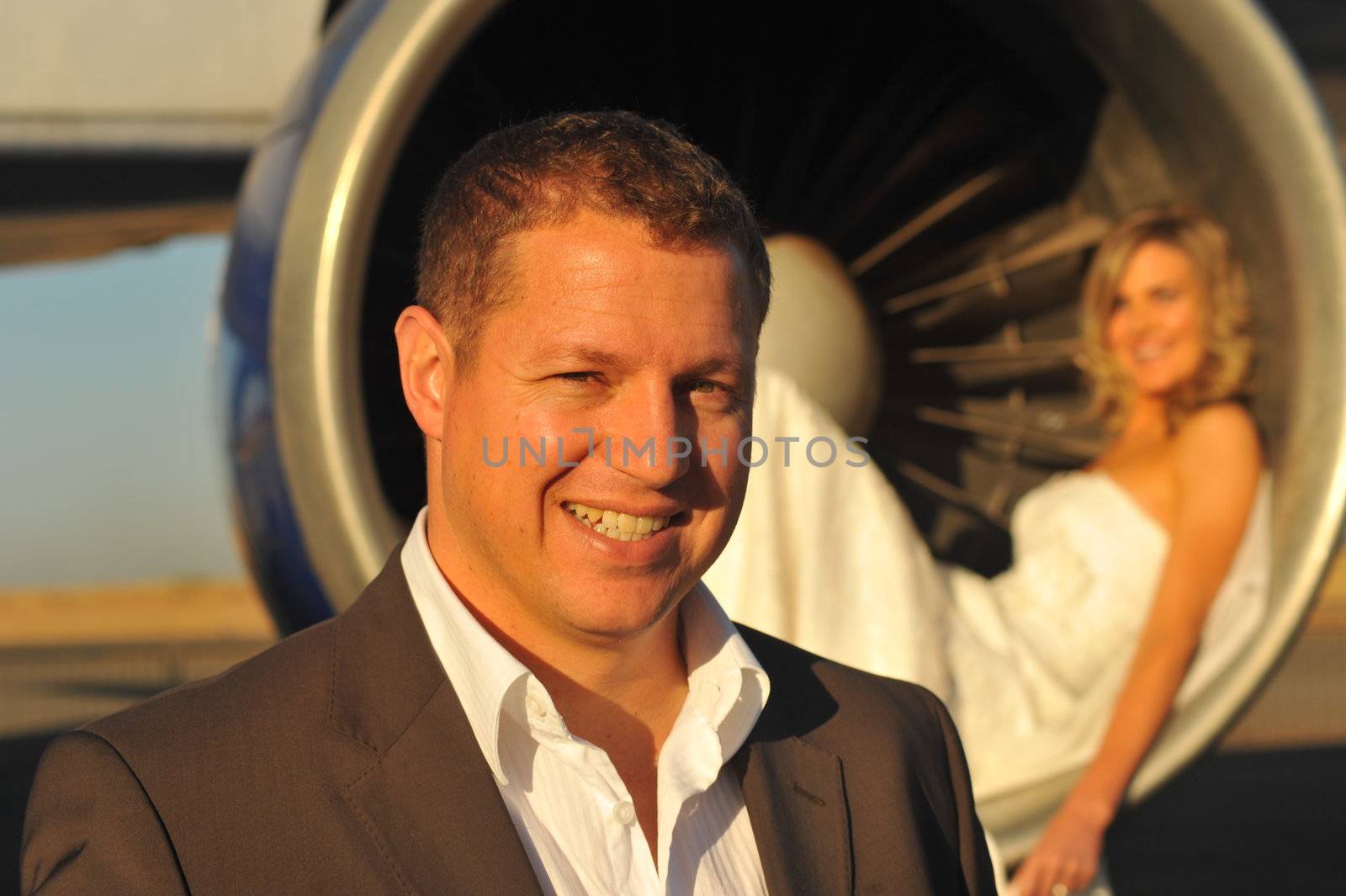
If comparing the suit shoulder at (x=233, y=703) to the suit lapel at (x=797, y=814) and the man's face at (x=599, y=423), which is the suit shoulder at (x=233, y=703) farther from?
the suit lapel at (x=797, y=814)

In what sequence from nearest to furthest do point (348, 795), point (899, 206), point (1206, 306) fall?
point (348, 795)
point (1206, 306)
point (899, 206)

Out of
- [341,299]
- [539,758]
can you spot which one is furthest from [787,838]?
[341,299]

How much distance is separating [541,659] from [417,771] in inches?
4.4

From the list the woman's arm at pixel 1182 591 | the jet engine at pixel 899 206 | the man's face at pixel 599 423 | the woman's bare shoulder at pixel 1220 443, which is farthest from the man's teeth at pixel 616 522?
the woman's bare shoulder at pixel 1220 443

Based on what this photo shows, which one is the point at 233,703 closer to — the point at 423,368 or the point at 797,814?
the point at 423,368

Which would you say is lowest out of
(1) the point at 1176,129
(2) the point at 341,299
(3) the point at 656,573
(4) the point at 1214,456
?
(2) the point at 341,299

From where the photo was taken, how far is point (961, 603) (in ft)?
7.80

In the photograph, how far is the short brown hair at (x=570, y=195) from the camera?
31.2 inches

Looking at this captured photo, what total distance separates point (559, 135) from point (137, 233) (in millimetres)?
3474

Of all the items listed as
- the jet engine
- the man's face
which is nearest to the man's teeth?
the man's face

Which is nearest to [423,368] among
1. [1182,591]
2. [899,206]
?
[1182,591]

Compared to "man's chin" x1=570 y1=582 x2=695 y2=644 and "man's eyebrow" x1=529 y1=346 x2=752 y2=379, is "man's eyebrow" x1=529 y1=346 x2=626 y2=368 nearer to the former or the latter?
"man's eyebrow" x1=529 y1=346 x2=752 y2=379

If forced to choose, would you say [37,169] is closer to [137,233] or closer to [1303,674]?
[137,233]

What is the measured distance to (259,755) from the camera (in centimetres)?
76
